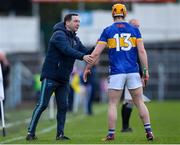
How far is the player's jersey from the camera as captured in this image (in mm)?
14328

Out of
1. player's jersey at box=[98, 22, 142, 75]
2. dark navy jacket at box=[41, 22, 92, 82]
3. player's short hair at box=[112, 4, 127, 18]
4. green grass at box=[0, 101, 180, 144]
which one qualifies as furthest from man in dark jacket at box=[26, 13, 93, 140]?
player's short hair at box=[112, 4, 127, 18]

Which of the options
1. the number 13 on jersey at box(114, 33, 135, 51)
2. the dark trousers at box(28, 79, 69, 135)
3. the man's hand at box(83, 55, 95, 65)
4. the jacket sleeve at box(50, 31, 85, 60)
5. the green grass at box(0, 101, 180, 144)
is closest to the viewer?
the number 13 on jersey at box(114, 33, 135, 51)

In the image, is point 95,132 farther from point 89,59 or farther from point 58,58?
point 89,59

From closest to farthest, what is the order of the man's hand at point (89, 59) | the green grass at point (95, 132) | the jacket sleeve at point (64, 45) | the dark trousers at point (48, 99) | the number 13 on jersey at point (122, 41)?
the number 13 on jersey at point (122, 41), the man's hand at point (89, 59), the green grass at point (95, 132), the jacket sleeve at point (64, 45), the dark trousers at point (48, 99)

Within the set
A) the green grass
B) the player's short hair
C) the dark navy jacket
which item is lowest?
the green grass

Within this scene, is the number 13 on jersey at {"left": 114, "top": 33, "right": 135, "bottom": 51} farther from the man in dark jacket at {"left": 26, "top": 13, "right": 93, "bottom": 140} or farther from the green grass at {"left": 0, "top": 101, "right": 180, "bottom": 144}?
the green grass at {"left": 0, "top": 101, "right": 180, "bottom": 144}

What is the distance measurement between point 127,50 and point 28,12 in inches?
1561

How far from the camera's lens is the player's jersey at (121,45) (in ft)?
47.0

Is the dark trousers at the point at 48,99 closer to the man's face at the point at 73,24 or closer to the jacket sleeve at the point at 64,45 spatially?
the jacket sleeve at the point at 64,45

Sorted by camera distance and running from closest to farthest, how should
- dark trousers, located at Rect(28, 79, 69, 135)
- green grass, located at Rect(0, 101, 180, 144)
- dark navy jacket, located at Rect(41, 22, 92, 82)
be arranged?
green grass, located at Rect(0, 101, 180, 144)
dark navy jacket, located at Rect(41, 22, 92, 82)
dark trousers, located at Rect(28, 79, 69, 135)

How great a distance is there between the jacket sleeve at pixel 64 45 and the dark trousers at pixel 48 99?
27.7 inches

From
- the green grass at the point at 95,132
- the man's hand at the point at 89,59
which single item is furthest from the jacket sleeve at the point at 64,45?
the green grass at the point at 95,132

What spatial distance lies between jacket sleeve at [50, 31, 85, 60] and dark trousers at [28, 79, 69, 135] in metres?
0.70

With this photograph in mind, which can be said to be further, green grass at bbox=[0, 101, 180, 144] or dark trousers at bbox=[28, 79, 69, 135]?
dark trousers at bbox=[28, 79, 69, 135]
